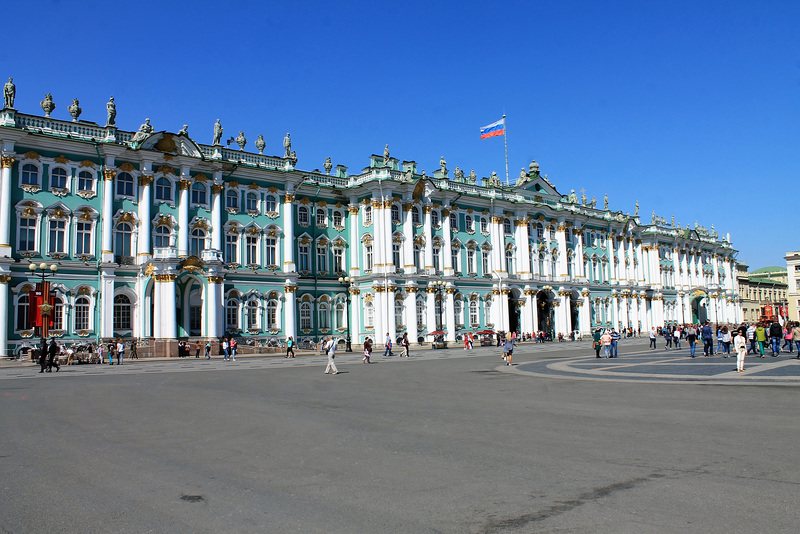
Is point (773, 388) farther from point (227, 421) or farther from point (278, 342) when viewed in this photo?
point (278, 342)

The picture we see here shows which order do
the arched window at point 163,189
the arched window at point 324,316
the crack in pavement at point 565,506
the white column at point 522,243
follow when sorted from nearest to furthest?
the crack in pavement at point 565,506, the arched window at point 163,189, the arched window at point 324,316, the white column at point 522,243

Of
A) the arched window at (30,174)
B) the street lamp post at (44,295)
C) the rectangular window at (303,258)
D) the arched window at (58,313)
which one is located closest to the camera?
the street lamp post at (44,295)

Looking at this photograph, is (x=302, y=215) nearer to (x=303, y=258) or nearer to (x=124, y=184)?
(x=303, y=258)

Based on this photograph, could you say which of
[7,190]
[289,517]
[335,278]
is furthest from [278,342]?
[289,517]

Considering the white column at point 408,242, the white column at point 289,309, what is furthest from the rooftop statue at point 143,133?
the white column at point 408,242

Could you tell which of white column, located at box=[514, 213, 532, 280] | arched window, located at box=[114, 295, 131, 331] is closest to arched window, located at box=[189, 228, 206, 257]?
arched window, located at box=[114, 295, 131, 331]

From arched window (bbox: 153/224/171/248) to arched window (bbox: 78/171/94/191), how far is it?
5.58m

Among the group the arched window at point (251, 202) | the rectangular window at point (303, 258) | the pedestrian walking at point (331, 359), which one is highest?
the arched window at point (251, 202)

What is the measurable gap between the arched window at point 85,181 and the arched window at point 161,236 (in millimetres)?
5576

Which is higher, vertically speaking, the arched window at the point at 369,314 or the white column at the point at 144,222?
the white column at the point at 144,222

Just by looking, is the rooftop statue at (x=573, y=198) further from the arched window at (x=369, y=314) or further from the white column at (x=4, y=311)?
the white column at (x=4, y=311)

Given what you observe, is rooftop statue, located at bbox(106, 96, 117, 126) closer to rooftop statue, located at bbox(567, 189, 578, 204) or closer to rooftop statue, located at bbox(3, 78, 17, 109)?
rooftop statue, located at bbox(3, 78, 17, 109)

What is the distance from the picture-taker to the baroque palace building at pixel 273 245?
46031 millimetres

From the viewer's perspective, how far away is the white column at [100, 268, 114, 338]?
46812mm
